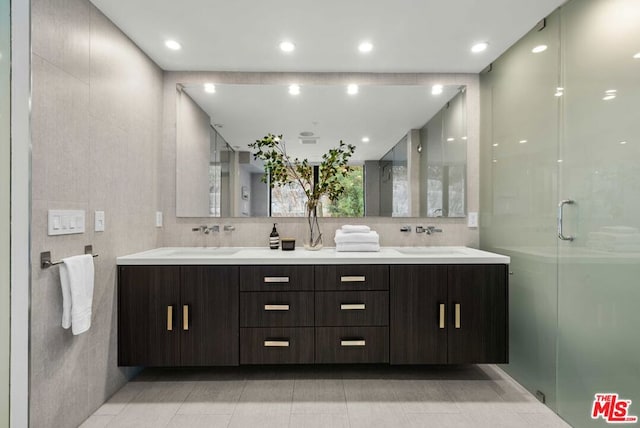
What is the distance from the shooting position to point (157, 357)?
2.10 m

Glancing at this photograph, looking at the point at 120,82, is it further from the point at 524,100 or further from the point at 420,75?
the point at 524,100

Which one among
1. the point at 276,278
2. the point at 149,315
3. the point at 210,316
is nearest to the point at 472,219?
the point at 276,278

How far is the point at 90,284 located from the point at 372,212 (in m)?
1.92

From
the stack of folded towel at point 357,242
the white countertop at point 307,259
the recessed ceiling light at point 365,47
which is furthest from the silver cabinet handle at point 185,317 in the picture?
the recessed ceiling light at point 365,47

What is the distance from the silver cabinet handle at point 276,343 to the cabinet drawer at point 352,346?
0.20 m

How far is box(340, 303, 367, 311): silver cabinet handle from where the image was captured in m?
2.12

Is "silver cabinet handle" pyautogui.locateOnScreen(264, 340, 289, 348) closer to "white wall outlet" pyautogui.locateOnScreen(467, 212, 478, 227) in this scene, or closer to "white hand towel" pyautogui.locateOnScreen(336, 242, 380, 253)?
"white hand towel" pyautogui.locateOnScreen(336, 242, 380, 253)

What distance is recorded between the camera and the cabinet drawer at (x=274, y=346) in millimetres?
2115

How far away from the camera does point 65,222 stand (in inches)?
65.2

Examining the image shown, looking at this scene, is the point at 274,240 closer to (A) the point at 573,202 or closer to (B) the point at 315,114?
(B) the point at 315,114

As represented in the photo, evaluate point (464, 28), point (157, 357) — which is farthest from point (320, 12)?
point (157, 357)

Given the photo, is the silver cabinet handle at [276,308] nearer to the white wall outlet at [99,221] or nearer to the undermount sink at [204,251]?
the undermount sink at [204,251]

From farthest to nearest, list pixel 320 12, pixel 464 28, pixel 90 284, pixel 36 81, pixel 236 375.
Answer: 1. pixel 236 375
2. pixel 464 28
3. pixel 320 12
4. pixel 90 284
5. pixel 36 81
